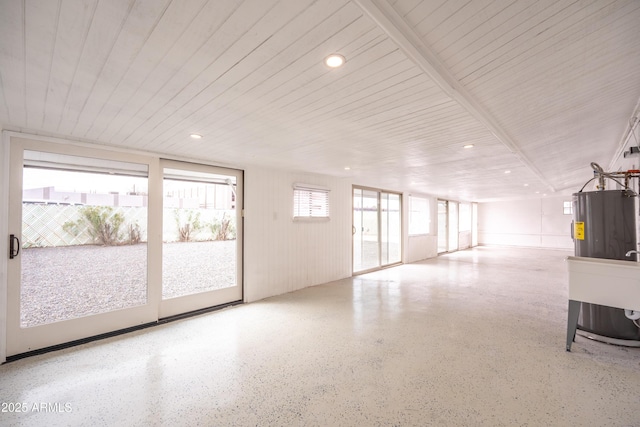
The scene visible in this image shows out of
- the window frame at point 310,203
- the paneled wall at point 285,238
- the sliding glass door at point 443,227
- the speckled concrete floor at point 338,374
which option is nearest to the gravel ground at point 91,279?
the speckled concrete floor at point 338,374

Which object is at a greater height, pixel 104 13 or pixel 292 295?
pixel 104 13

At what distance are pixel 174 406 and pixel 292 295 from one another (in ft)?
9.35

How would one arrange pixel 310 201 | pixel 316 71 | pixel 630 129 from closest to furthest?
pixel 316 71 < pixel 630 129 < pixel 310 201

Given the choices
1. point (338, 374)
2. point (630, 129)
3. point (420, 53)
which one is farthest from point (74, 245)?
point (630, 129)

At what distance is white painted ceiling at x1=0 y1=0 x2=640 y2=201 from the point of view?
1.19m

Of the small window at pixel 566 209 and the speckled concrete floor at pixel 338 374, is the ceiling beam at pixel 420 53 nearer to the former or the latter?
the speckled concrete floor at pixel 338 374

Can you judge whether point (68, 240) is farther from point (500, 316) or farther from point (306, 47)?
point (500, 316)

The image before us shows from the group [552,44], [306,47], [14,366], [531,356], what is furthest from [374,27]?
[14,366]

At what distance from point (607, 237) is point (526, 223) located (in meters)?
11.5

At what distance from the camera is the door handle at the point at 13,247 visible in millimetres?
2600

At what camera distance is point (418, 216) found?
9.20m

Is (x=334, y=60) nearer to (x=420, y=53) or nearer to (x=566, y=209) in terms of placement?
(x=420, y=53)

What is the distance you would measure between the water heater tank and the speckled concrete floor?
8.3 inches

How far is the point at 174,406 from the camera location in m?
1.93
